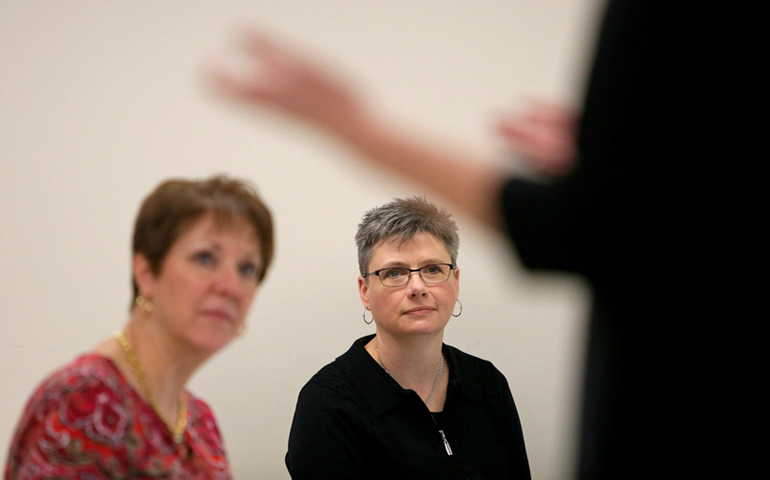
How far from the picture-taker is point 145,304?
4.31ft

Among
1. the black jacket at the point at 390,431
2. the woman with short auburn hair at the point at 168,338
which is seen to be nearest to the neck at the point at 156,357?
the woman with short auburn hair at the point at 168,338

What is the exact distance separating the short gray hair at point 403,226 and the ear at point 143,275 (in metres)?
0.83

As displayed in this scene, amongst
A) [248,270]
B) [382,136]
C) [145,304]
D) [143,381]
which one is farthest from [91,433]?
[382,136]

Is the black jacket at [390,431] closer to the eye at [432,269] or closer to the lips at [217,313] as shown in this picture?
the eye at [432,269]

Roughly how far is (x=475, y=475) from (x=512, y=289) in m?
0.82

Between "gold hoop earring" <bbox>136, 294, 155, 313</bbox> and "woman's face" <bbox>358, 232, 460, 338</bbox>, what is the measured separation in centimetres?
→ 80

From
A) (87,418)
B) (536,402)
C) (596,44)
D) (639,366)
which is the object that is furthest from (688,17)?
(536,402)

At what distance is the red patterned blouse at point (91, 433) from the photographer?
3.57ft

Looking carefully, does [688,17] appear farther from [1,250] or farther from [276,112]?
[1,250]

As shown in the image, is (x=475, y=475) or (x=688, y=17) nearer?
(x=688, y=17)

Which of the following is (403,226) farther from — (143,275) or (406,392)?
(143,275)

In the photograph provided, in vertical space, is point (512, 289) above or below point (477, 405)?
above

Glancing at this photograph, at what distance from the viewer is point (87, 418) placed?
3.67 ft

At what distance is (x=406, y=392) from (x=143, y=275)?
34.6 inches
